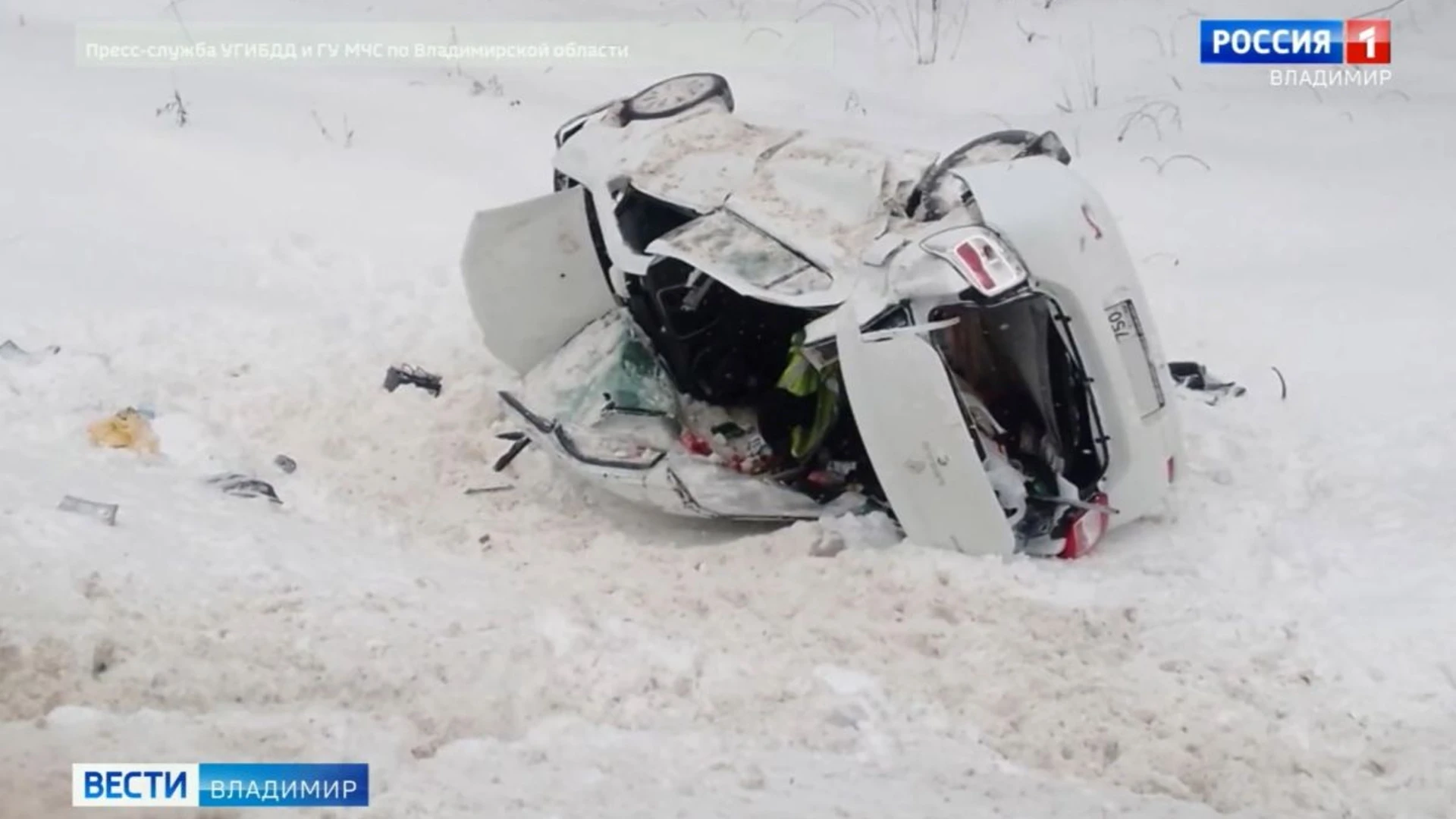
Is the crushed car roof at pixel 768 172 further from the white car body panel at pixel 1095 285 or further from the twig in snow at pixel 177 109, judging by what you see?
the twig in snow at pixel 177 109

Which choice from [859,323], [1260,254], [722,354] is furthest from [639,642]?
[1260,254]

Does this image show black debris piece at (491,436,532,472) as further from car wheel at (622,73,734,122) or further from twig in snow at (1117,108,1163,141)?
twig in snow at (1117,108,1163,141)

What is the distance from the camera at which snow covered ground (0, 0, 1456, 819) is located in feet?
10.0

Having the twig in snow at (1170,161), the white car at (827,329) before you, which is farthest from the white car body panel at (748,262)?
the twig in snow at (1170,161)

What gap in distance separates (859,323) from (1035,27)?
6.34m

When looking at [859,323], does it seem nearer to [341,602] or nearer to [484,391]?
[341,602]

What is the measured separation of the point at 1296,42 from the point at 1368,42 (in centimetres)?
53

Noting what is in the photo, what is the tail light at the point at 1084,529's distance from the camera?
4234 mm

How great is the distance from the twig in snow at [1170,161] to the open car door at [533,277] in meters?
3.69

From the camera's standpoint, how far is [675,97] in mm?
5418

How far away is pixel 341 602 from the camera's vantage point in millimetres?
3627

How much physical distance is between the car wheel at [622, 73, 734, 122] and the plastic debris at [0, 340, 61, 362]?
2389 millimetres

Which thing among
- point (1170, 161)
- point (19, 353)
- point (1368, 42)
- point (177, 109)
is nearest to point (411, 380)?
point (19, 353)

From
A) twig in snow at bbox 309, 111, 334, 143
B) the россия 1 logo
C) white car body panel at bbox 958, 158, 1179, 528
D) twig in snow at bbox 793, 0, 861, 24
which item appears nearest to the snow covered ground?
twig in snow at bbox 309, 111, 334, 143
